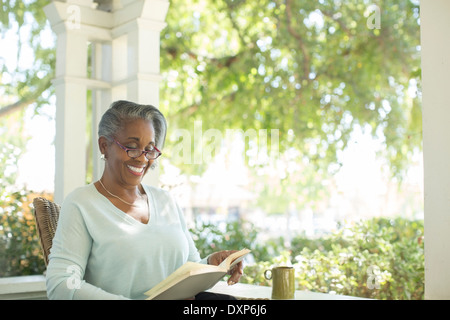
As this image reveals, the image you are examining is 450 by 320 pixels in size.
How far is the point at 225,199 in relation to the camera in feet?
31.4

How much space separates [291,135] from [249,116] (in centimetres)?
46

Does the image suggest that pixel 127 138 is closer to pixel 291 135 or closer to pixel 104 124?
pixel 104 124

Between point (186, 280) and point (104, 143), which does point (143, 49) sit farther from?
point (186, 280)

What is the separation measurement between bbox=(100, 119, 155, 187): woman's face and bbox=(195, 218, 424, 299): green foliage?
2.19 m

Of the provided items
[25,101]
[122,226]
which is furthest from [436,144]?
[25,101]

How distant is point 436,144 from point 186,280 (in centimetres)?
93

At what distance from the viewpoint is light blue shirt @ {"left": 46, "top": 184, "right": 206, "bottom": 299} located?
60.7 inches

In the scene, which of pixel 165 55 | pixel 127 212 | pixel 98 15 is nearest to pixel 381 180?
pixel 165 55

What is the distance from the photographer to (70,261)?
5.08 ft

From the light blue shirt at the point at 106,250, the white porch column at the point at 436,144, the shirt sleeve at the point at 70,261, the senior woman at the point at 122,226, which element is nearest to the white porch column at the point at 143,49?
the senior woman at the point at 122,226

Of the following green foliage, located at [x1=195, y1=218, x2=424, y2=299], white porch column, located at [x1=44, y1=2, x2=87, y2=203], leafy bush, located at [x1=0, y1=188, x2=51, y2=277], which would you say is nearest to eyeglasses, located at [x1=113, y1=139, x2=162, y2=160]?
white porch column, located at [x1=44, y1=2, x2=87, y2=203]

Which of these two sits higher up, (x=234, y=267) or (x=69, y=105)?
(x=69, y=105)
